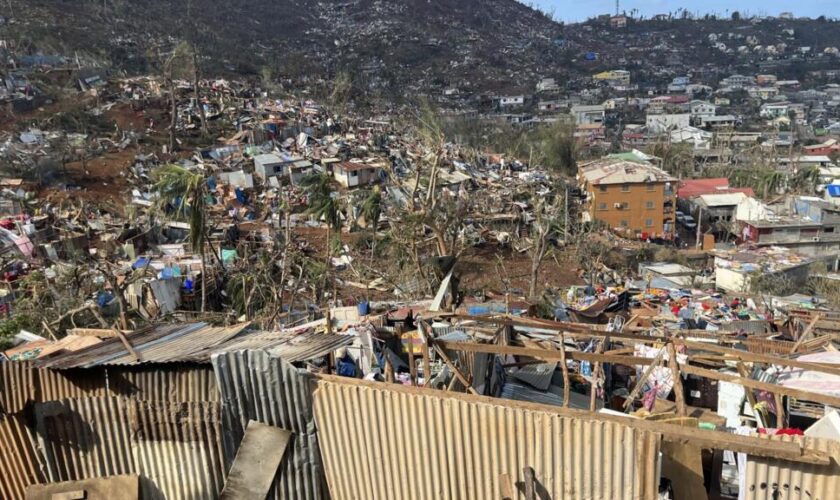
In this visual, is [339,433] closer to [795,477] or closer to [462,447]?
[462,447]

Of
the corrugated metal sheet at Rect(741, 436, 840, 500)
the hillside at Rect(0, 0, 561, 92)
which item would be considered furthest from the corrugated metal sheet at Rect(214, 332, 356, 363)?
the hillside at Rect(0, 0, 561, 92)

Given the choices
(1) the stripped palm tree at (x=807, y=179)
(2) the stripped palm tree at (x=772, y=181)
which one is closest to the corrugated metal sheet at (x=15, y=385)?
(2) the stripped palm tree at (x=772, y=181)

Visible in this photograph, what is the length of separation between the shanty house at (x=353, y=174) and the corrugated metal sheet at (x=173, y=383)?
2054cm

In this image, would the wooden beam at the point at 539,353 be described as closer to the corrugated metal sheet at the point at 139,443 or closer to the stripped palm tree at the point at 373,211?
the corrugated metal sheet at the point at 139,443

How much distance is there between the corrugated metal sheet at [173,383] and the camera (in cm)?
321

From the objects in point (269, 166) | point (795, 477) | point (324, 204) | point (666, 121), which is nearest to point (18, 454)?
point (795, 477)

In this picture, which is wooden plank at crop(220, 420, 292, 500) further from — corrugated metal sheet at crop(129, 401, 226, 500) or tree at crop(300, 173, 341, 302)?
tree at crop(300, 173, 341, 302)

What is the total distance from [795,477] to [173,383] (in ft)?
9.64

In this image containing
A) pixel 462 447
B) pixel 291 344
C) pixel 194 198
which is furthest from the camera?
pixel 194 198

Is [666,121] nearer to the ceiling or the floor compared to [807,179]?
nearer to the ceiling

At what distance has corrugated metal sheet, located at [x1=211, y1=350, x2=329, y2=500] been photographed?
9.50 feet

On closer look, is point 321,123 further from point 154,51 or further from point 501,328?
point 501,328

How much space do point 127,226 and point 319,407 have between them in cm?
1554

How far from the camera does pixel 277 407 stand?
2.95 meters
